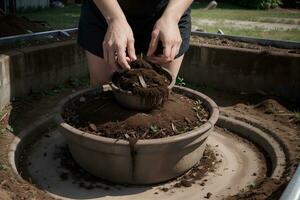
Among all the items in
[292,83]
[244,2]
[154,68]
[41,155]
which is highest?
[154,68]

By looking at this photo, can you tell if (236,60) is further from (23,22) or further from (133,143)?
(23,22)

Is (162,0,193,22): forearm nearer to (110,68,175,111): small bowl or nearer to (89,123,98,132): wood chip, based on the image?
(110,68,175,111): small bowl

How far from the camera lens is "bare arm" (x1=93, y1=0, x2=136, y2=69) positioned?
3064 millimetres

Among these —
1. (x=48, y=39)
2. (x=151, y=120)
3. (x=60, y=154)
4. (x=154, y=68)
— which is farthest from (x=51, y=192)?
(x=48, y=39)

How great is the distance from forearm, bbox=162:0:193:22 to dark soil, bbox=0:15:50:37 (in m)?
3.50

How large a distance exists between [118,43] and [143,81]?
599mm

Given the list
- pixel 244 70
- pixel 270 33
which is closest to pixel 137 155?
pixel 244 70

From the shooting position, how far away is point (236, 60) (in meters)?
5.67

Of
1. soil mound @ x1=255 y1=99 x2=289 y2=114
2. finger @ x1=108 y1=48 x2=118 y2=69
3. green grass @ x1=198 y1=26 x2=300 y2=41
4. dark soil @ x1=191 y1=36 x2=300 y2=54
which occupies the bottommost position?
green grass @ x1=198 y1=26 x2=300 y2=41

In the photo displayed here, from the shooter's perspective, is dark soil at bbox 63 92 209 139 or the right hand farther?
dark soil at bbox 63 92 209 139

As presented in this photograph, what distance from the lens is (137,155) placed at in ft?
11.1

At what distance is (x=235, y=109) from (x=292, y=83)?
0.79 m

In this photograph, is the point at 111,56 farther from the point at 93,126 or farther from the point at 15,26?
the point at 15,26

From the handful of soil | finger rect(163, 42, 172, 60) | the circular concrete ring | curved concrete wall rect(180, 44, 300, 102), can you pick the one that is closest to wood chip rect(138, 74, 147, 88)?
the handful of soil
